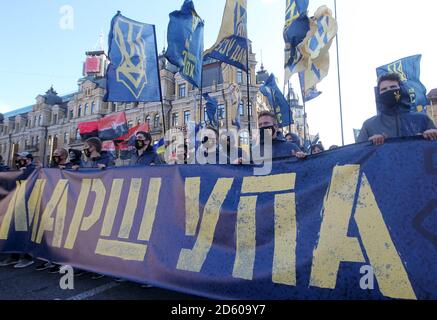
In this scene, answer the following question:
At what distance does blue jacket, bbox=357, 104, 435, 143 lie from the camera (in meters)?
2.88

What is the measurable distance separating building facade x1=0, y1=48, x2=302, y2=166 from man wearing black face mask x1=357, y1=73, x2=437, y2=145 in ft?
75.0

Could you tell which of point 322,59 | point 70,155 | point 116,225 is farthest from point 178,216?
point 322,59

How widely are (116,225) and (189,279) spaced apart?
1.30 m

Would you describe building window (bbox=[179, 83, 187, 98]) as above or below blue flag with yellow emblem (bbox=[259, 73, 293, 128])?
above

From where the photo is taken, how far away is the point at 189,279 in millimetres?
2758

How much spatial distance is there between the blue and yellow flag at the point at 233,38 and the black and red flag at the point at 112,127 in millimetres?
5718

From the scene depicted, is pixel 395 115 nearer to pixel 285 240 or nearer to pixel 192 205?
pixel 285 240

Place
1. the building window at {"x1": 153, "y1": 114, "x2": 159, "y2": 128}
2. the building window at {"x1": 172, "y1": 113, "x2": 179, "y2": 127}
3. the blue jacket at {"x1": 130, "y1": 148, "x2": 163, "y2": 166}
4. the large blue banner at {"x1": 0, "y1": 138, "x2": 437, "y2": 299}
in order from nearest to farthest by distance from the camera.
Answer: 1. the large blue banner at {"x1": 0, "y1": 138, "x2": 437, "y2": 299}
2. the blue jacket at {"x1": 130, "y1": 148, "x2": 163, "y2": 166}
3. the building window at {"x1": 172, "y1": 113, "x2": 179, "y2": 127}
4. the building window at {"x1": 153, "y1": 114, "x2": 159, "y2": 128}

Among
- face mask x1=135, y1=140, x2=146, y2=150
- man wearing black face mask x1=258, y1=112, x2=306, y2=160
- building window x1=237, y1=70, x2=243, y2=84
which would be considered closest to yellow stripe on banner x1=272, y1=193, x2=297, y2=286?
man wearing black face mask x1=258, y1=112, x2=306, y2=160

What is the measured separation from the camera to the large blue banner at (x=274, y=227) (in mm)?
2100

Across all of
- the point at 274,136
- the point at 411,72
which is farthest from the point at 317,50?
the point at 411,72

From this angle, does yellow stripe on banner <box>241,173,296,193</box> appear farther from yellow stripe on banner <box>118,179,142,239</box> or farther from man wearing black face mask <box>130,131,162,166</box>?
man wearing black face mask <box>130,131,162,166</box>

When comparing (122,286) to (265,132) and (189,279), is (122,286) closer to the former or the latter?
(189,279)

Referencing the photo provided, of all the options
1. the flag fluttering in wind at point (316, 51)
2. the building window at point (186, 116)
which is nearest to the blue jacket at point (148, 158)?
the flag fluttering in wind at point (316, 51)
